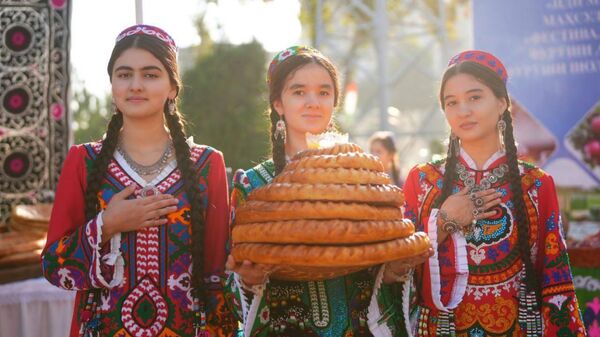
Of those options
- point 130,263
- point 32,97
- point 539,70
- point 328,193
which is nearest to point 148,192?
point 130,263

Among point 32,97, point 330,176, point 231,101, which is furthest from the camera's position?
point 231,101

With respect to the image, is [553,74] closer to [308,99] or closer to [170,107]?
[308,99]

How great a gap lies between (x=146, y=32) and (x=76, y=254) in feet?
2.84

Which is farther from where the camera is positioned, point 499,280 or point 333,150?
point 499,280

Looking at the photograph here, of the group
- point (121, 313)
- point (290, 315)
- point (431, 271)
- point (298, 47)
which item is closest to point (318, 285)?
point (290, 315)

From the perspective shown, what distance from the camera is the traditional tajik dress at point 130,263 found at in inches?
97.5

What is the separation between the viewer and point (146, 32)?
267 cm

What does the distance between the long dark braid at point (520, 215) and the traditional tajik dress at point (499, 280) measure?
0.07 feet

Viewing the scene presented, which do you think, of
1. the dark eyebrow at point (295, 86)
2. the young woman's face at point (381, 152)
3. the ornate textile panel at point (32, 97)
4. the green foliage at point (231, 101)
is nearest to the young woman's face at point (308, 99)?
the dark eyebrow at point (295, 86)

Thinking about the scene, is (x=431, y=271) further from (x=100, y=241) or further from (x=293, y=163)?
(x=100, y=241)

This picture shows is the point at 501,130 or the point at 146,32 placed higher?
the point at 146,32

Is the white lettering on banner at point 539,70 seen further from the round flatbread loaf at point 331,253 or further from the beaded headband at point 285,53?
the round flatbread loaf at point 331,253

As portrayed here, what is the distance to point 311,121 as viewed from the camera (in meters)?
2.72

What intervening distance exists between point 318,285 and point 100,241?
789mm
